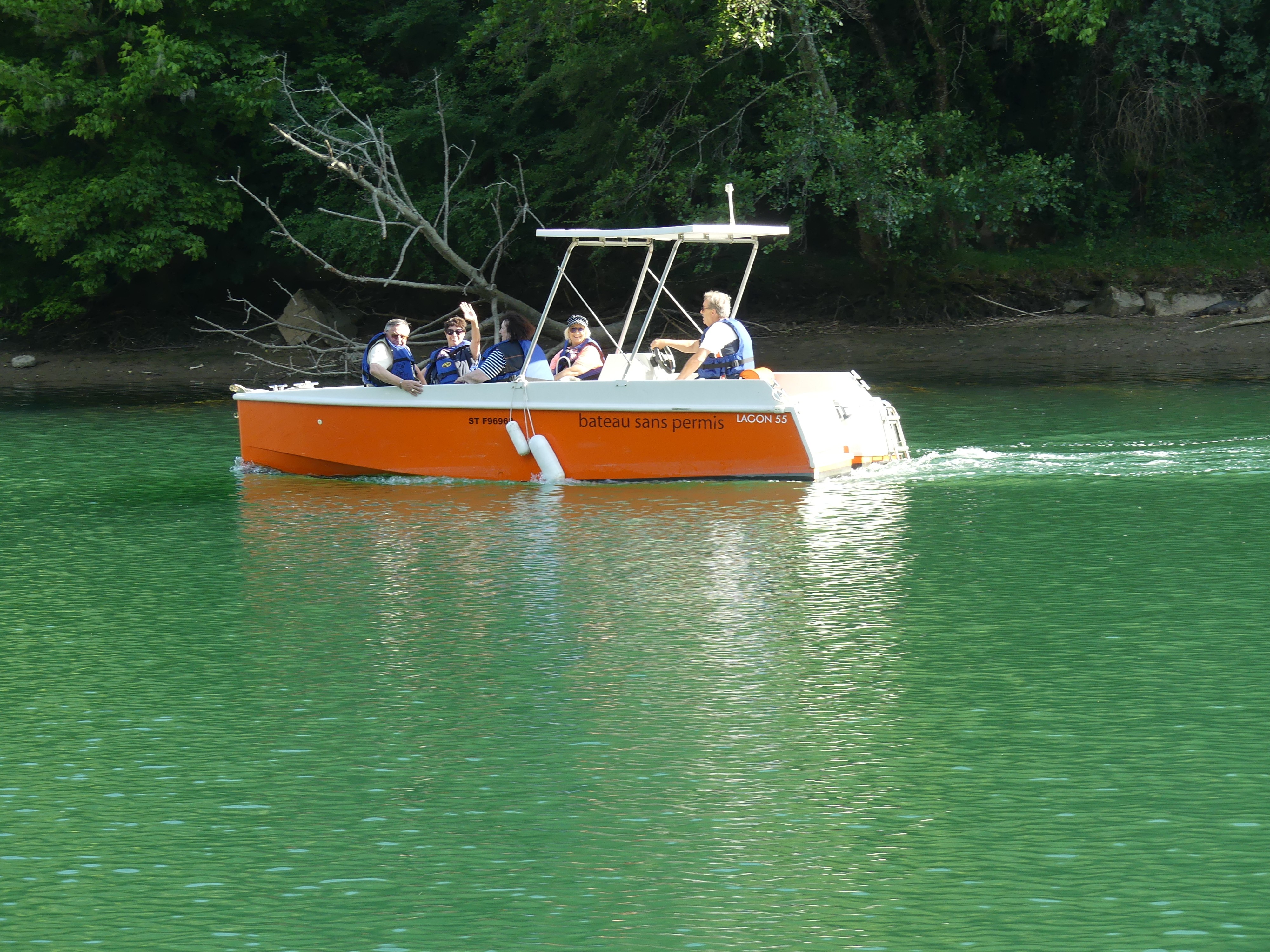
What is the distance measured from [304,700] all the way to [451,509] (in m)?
5.11

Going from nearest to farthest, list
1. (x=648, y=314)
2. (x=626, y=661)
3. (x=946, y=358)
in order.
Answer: (x=626, y=661) < (x=648, y=314) < (x=946, y=358)

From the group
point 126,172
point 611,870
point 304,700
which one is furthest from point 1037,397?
point 126,172

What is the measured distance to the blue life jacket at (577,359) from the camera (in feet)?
41.9

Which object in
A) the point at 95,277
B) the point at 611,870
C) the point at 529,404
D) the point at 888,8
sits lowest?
the point at 611,870

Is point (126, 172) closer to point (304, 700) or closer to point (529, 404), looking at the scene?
point (529, 404)

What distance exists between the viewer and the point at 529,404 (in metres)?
12.2

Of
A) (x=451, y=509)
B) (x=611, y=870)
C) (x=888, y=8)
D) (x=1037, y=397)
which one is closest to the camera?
(x=611, y=870)

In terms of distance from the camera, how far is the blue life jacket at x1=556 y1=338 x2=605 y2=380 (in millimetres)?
12766

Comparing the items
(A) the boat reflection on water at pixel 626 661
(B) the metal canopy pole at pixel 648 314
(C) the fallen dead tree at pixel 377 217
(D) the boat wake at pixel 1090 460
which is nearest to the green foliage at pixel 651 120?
(C) the fallen dead tree at pixel 377 217

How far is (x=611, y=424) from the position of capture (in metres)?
12.1

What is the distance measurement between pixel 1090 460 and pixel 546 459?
4081 millimetres

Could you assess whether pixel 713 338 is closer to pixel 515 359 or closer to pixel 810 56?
pixel 515 359

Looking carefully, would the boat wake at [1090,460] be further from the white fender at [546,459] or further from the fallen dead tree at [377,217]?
the fallen dead tree at [377,217]

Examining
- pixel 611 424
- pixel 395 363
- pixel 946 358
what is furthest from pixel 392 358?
pixel 946 358
